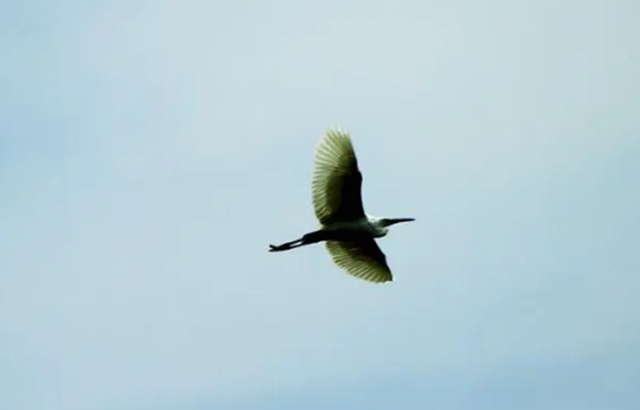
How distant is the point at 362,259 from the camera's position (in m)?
59.7

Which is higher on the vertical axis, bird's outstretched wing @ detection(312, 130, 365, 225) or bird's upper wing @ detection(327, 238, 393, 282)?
bird's outstretched wing @ detection(312, 130, 365, 225)

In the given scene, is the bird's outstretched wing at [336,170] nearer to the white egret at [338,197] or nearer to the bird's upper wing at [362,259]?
the white egret at [338,197]

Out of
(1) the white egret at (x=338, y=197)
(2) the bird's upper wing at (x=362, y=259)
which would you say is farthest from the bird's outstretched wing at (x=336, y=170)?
(2) the bird's upper wing at (x=362, y=259)

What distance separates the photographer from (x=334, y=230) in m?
58.2

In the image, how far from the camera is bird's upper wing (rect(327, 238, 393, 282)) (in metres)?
59.4

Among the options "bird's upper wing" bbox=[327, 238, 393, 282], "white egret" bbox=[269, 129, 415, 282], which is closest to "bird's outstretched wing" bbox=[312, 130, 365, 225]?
"white egret" bbox=[269, 129, 415, 282]

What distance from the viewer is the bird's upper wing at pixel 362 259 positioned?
59375mm

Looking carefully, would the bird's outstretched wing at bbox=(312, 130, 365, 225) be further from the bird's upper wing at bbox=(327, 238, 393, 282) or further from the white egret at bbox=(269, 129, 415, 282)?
the bird's upper wing at bbox=(327, 238, 393, 282)

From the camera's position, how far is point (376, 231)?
2315 inches

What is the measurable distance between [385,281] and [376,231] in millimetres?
1725

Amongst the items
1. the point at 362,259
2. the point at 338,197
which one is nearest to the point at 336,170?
the point at 338,197

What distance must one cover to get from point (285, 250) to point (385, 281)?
351cm

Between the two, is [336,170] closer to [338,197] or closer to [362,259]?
[338,197]

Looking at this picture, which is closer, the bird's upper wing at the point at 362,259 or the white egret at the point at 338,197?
the white egret at the point at 338,197
